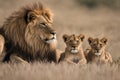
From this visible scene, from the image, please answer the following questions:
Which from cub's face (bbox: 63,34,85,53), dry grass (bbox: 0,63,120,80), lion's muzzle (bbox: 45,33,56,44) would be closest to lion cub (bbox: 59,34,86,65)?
cub's face (bbox: 63,34,85,53)

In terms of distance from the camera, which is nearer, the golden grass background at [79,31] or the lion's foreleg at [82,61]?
the golden grass background at [79,31]

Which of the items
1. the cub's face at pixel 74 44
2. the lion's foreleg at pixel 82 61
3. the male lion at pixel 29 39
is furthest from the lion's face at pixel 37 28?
the lion's foreleg at pixel 82 61

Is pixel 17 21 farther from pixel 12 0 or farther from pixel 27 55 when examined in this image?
pixel 12 0

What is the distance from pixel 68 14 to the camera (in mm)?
26719

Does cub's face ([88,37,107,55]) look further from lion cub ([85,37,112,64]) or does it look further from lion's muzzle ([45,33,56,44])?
lion's muzzle ([45,33,56,44])

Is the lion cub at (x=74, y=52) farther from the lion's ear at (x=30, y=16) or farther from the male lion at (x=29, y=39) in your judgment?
the lion's ear at (x=30, y=16)

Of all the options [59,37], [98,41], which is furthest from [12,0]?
[98,41]

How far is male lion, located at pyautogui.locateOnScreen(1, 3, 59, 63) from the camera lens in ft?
36.1

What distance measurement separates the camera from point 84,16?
84.9 feet

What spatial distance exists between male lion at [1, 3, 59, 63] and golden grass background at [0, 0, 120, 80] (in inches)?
22.1

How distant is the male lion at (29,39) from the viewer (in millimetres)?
11016

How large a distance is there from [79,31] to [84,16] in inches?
274

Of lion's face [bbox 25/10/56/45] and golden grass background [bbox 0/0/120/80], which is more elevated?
lion's face [bbox 25/10/56/45]

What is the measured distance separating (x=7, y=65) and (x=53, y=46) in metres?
0.98
